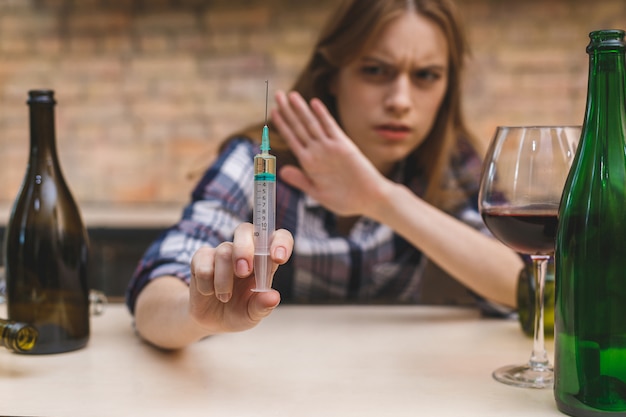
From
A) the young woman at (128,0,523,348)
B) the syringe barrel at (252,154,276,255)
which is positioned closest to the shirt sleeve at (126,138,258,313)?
the young woman at (128,0,523,348)

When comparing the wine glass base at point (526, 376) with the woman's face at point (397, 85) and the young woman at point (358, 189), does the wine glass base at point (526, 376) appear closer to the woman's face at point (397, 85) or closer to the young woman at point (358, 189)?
the young woman at point (358, 189)

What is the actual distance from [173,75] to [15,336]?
225cm

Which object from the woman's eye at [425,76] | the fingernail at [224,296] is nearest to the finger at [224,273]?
the fingernail at [224,296]

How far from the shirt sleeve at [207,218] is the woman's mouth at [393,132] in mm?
253

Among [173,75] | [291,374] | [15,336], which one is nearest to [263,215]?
[291,374]

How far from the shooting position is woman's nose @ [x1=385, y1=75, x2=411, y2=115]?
1.31 metres

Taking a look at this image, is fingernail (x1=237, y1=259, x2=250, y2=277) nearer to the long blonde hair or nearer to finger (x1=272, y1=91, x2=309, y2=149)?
finger (x1=272, y1=91, x2=309, y2=149)

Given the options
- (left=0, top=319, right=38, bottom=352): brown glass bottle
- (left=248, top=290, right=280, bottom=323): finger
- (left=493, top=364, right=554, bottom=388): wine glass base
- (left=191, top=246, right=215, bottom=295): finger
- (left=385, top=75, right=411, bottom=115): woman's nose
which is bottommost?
(left=493, top=364, right=554, bottom=388): wine glass base

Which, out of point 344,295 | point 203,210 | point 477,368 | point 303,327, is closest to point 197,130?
point 344,295

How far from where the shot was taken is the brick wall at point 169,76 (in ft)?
9.35

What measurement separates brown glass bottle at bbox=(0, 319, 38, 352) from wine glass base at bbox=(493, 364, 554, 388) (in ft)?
1.65

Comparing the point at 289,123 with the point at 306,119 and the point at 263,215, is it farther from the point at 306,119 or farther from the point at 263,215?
the point at 263,215

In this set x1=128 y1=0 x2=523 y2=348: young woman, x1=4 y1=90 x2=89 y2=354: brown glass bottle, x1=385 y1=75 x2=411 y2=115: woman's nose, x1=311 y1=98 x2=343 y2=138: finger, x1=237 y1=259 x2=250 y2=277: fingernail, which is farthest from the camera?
x1=385 y1=75 x2=411 y2=115: woman's nose

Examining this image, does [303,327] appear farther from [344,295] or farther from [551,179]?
[344,295]
